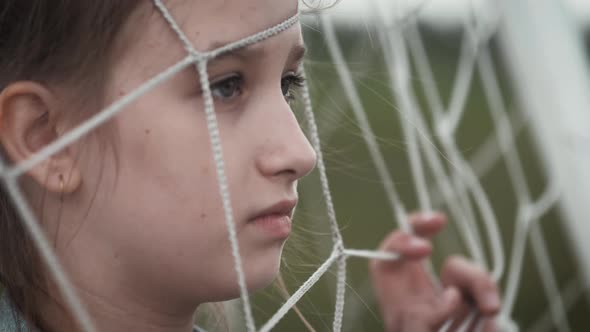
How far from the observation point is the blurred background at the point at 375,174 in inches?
36.8

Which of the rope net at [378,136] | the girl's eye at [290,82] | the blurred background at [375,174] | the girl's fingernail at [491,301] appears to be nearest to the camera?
the rope net at [378,136]

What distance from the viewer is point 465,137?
4.74 meters

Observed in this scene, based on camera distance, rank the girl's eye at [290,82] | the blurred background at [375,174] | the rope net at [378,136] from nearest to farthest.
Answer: the rope net at [378,136] → the girl's eye at [290,82] → the blurred background at [375,174]

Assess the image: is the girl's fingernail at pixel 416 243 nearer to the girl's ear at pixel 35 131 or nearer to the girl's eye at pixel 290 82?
the girl's eye at pixel 290 82

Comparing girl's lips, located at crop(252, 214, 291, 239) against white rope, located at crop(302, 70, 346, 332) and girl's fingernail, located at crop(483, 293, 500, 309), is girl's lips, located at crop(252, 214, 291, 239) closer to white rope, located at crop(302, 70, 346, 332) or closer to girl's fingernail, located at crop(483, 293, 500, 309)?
white rope, located at crop(302, 70, 346, 332)

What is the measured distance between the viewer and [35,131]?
0.68m

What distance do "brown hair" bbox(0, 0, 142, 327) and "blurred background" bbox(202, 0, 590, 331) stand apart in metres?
0.25

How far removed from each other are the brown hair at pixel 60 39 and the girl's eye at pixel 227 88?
8 cm

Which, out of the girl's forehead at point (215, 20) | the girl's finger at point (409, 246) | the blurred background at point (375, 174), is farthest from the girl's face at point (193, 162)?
the girl's finger at point (409, 246)

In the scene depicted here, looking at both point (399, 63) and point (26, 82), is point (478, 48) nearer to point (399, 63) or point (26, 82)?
point (399, 63)

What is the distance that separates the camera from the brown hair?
66 cm

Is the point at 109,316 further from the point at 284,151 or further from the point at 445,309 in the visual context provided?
the point at 445,309

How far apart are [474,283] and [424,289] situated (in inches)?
2.6

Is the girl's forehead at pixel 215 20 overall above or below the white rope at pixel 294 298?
above
